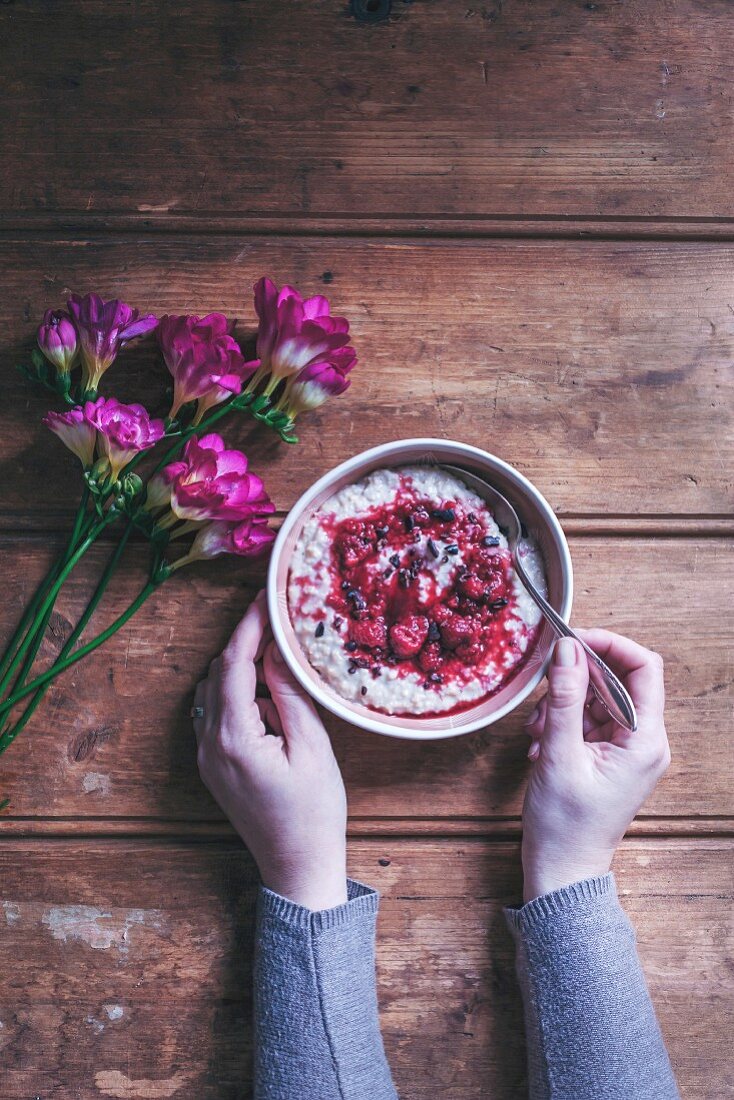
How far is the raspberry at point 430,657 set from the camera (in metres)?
0.96

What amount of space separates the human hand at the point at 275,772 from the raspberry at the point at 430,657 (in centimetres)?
16

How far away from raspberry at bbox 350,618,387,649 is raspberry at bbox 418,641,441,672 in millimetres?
46

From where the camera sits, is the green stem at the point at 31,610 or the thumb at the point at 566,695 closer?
the thumb at the point at 566,695

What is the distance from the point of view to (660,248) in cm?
110

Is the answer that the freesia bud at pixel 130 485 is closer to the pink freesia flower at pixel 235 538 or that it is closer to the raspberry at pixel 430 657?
the pink freesia flower at pixel 235 538

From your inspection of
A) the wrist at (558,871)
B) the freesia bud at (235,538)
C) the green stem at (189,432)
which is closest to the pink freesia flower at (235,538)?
the freesia bud at (235,538)

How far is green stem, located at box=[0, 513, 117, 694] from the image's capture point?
3.29ft

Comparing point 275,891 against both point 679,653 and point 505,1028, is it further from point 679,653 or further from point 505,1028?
point 679,653

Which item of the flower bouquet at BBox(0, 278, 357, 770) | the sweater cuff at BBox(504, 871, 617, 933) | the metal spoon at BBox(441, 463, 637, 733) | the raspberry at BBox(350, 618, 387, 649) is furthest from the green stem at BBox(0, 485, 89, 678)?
the sweater cuff at BBox(504, 871, 617, 933)

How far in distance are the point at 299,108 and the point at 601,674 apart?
797 millimetres

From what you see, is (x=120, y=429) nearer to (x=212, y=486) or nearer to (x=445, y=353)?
(x=212, y=486)

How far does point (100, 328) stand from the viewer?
0.99 meters

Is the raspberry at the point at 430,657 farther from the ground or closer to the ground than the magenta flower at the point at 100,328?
closer to the ground

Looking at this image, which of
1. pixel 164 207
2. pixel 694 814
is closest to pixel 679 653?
pixel 694 814
